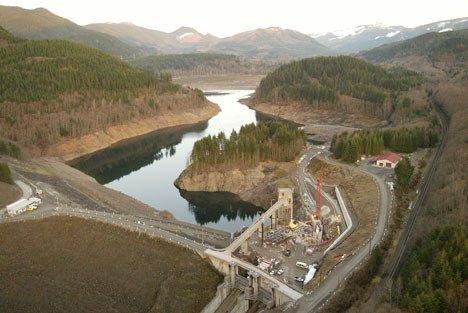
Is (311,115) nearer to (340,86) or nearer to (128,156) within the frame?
(340,86)

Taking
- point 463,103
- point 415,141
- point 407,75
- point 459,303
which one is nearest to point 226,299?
point 459,303

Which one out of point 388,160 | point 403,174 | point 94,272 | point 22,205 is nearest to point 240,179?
point 388,160

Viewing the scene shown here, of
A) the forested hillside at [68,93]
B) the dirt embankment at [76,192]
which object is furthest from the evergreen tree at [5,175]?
the forested hillside at [68,93]

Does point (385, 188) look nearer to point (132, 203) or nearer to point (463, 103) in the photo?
point (132, 203)

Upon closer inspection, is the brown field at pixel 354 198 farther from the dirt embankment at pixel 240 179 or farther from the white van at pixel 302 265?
the dirt embankment at pixel 240 179

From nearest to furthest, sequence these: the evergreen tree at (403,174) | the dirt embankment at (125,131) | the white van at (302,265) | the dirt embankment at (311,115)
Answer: the white van at (302,265) → the evergreen tree at (403,174) → the dirt embankment at (125,131) → the dirt embankment at (311,115)

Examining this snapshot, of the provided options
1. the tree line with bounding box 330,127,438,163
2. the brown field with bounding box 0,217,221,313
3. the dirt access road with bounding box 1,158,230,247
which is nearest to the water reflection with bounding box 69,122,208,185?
the dirt access road with bounding box 1,158,230,247
